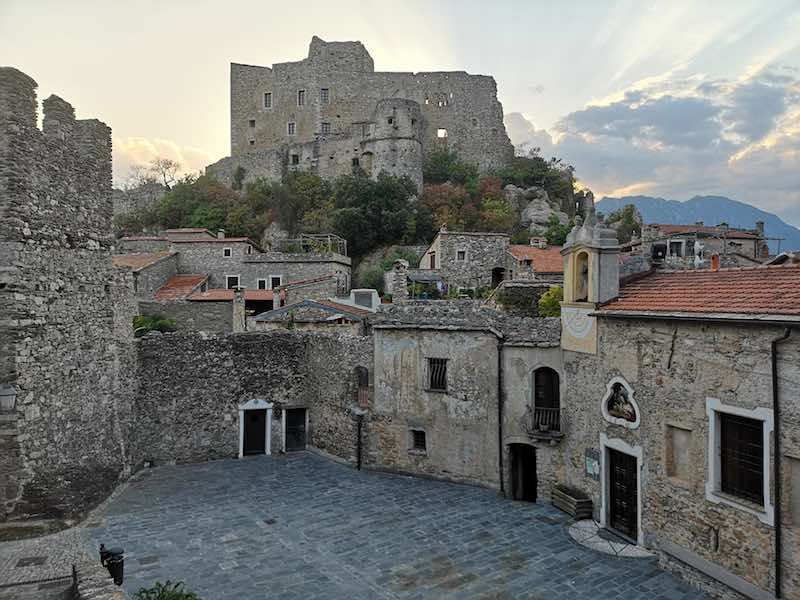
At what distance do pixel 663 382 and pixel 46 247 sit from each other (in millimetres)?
14324

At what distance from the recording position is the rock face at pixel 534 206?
45312 millimetres

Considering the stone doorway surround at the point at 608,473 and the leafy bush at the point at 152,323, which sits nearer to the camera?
the stone doorway surround at the point at 608,473

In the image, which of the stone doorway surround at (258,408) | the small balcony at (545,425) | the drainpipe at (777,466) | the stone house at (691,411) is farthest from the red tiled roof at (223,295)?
the drainpipe at (777,466)

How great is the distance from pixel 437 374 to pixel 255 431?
24.5 ft

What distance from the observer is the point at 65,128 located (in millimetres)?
14336

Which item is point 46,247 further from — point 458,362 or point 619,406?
point 619,406

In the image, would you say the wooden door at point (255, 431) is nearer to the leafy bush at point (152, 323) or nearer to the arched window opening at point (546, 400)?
the leafy bush at point (152, 323)

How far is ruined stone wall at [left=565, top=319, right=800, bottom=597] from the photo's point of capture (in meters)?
9.16

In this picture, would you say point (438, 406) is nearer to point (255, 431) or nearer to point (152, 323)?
point (255, 431)

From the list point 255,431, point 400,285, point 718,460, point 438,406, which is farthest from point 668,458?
point 255,431

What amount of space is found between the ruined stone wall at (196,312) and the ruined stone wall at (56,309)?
34.9ft

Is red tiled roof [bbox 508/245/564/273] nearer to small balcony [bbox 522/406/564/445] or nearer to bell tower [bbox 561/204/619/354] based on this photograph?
bell tower [bbox 561/204/619/354]

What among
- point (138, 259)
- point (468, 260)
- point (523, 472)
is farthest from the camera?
point (468, 260)

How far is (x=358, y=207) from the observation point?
137ft
